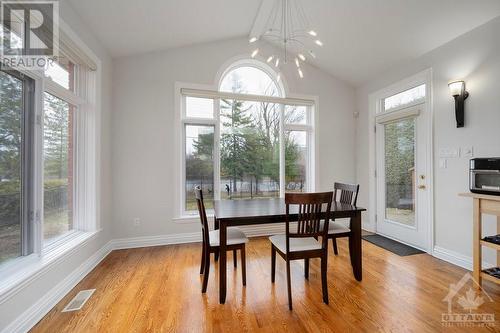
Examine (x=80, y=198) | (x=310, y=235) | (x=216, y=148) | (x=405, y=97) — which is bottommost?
(x=310, y=235)

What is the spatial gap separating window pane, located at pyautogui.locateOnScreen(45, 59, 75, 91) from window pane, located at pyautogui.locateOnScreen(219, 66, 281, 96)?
1913 mm

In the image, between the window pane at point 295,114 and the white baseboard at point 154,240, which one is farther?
the window pane at point 295,114

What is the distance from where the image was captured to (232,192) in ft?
12.3

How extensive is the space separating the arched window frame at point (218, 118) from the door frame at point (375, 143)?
94 centimetres

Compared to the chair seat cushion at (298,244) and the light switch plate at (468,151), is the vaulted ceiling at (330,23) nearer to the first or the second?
the light switch plate at (468,151)

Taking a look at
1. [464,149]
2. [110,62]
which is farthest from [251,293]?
[110,62]

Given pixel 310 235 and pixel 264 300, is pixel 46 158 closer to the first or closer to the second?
pixel 264 300

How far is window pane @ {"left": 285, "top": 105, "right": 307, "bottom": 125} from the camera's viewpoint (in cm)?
402

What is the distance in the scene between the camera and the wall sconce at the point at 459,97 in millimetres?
2543

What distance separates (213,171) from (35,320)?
2429 millimetres

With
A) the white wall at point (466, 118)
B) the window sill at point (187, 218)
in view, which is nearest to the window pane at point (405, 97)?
the white wall at point (466, 118)

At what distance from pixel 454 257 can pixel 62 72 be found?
4712 mm

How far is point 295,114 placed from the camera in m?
4.07

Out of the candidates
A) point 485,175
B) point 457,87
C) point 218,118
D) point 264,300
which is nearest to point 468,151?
point 485,175
